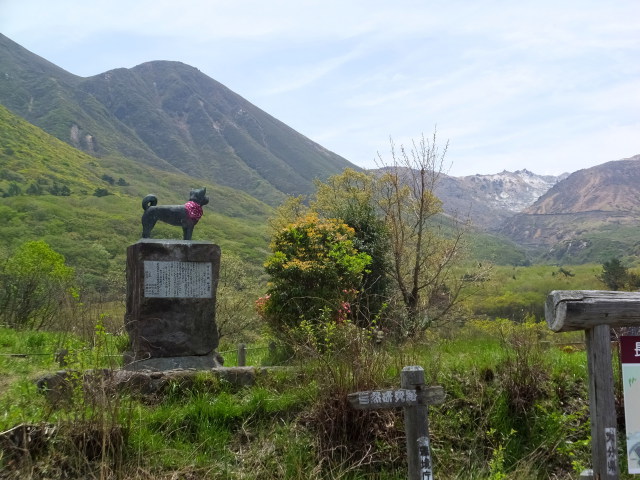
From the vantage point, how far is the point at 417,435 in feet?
13.8

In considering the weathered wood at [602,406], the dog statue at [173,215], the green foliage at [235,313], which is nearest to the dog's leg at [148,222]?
the dog statue at [173,215]

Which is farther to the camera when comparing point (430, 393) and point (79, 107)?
point (79, 107)

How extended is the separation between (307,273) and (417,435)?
6525 millimetres

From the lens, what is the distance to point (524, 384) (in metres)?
6.63

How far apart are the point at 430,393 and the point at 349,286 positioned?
22.5ft

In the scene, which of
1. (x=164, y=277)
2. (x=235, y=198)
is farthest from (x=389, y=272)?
(x=235, y=198)

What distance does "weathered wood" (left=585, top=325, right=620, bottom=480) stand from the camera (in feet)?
12.8

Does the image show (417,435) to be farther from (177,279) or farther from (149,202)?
(149,202)

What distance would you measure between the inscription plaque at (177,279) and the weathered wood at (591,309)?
5579 mm

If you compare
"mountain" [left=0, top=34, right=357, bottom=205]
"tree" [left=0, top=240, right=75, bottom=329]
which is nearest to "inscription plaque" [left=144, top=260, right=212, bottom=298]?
"tree" [left=0, top=240, right=75, bottom=329]

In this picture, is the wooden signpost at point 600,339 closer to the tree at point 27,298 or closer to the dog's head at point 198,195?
the dog's head at point 198,195

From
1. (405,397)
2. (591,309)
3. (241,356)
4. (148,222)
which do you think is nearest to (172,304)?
(148,222)

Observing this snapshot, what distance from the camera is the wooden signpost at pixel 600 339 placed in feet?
12.8

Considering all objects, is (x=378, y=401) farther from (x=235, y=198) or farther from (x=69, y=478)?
(x=235, y=198)
